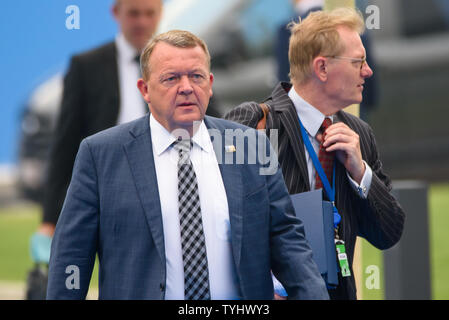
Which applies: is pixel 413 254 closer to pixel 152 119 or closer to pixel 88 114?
pixel 88 114

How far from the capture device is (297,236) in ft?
10.3

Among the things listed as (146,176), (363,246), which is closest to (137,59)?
(146,176)

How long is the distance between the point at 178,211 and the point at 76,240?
33 centimetres

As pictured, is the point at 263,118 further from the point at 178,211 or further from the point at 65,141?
the point at 65,141

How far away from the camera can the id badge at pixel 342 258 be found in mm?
3486

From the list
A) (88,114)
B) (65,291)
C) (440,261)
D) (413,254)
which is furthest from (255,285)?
(440,261)

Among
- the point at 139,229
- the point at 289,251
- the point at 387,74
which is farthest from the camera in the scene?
the point at 387,74

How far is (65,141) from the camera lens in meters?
5.22

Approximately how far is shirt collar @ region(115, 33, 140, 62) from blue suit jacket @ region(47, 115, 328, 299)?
2068 millimetres

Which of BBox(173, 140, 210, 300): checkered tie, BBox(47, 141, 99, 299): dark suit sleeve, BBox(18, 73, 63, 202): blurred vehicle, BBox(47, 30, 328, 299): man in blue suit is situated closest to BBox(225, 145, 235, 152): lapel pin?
BBox(47, 30, 328, 299): man in blue suit

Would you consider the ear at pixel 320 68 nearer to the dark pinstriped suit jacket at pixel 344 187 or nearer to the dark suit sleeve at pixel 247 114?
the dark pinstriped suit jacket at pixel 344 187

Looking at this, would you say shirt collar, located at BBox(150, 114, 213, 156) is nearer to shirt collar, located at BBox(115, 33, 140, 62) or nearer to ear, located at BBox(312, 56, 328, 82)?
ear, located at BBox(312, 56, 328, 82)

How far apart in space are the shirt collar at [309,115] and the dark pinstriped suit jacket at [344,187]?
0.14 ft

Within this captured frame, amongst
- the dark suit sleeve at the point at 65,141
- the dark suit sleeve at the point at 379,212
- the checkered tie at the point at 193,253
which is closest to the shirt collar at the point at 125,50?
the dark suit sleeve at the point at 65,141
